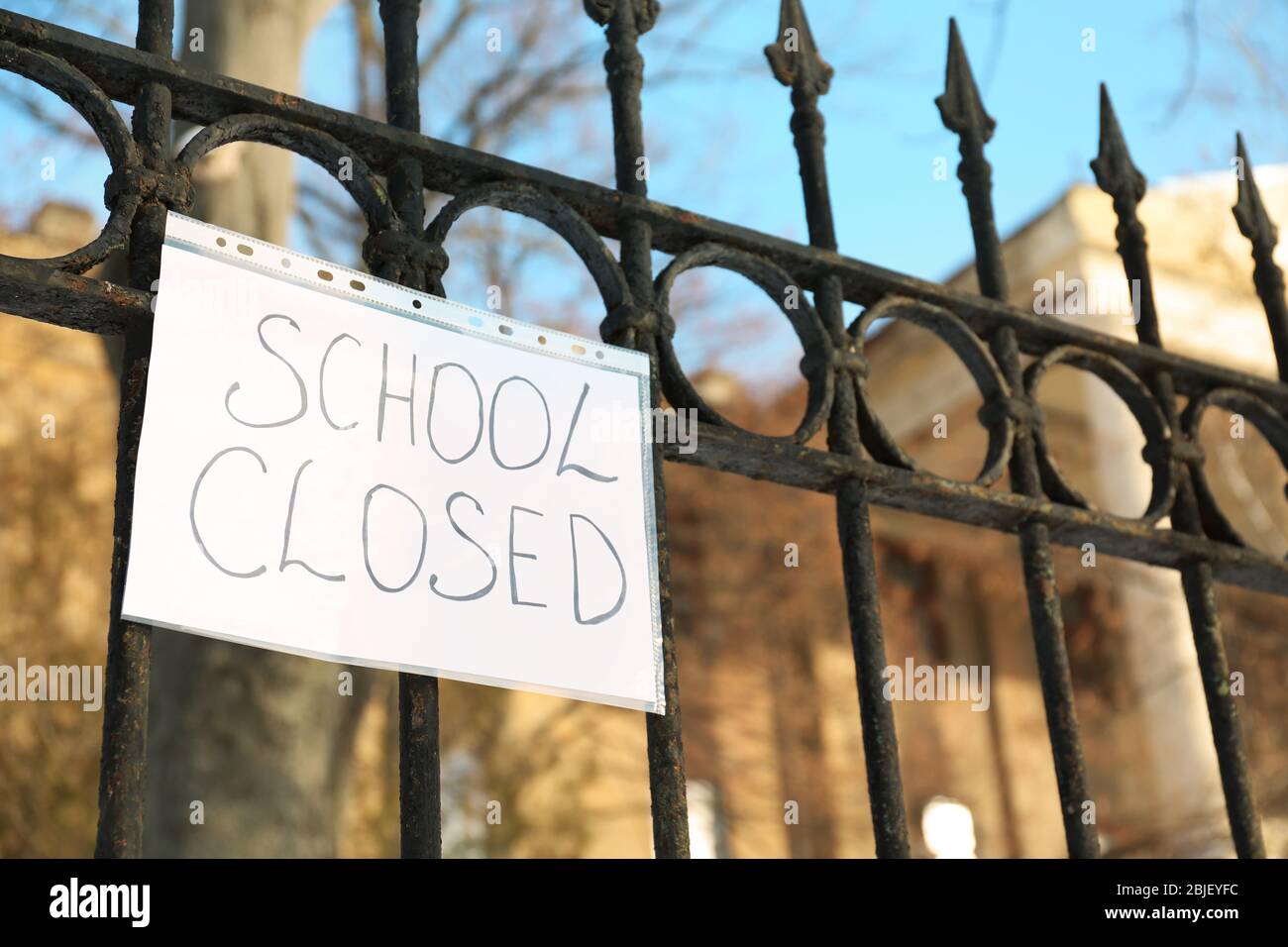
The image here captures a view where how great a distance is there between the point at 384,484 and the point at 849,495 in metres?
0.59

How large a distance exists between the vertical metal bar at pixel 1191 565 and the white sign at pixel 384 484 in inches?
35.6

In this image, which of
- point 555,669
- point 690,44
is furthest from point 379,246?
point 690,44

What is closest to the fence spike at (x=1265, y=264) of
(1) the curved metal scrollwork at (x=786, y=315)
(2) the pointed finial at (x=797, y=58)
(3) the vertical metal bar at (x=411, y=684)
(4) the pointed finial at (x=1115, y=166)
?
(4) the pointed finial at (x=1115, y=166)

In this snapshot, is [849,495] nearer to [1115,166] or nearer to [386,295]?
[386,295]

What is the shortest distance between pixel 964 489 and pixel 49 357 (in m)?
8.92

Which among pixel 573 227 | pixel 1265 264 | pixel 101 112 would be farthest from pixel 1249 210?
pixel 101 112

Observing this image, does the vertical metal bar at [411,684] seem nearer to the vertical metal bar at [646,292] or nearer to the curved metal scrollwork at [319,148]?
the curved metal scrollwork at [319,148]

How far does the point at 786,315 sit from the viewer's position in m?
1.75

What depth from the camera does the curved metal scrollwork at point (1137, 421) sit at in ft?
6.31

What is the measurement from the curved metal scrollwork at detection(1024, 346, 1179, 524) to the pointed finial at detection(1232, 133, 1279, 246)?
0.43 metres

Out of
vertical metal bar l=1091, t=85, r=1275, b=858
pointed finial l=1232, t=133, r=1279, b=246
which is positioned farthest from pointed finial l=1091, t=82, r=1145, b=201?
pointed finial l=1232, t=133, r=1279, b=246

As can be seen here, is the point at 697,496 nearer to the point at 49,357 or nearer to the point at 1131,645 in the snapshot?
the point at 1131,645

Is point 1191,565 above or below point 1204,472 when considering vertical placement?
below
